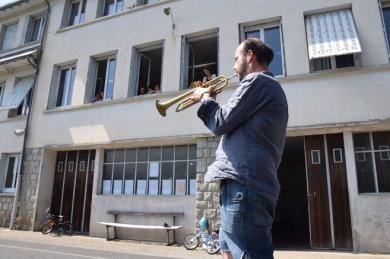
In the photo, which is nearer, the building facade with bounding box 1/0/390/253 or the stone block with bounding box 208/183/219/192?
the building facade with bounding box 1/0/390/253

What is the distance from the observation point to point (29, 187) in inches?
525

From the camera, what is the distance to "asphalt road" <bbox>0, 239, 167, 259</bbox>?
7574 mm

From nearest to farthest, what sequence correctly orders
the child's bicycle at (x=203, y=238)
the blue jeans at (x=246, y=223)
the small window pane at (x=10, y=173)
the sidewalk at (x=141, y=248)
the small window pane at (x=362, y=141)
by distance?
the blue jeans at (x=246, y=223) < the sidewalk at (x=141, y=248) < the small window pane at (x=362, y=141) < the child's bicycle at (x=203, y=238) < the small window pane at (x=10, y=173)

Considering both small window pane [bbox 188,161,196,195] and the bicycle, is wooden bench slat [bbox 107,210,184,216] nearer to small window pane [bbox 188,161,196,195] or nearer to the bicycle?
small window pane [bbox 188,161,196,195]

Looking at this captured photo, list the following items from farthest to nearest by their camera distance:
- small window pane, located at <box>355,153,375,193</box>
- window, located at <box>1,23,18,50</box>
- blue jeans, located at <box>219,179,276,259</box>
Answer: window, located at <box>1,23,18,50</box>, small window pane, located at <box>355,153,375,193</box>, blue jeans, located at <box>219,179,276,259</box>

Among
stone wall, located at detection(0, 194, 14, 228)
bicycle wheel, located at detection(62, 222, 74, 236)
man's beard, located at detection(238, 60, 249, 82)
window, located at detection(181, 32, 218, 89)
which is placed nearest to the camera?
man's beard, located at detection(238, 60, 249, 82)

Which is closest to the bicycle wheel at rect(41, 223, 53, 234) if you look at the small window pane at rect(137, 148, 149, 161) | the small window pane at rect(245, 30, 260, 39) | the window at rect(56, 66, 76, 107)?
the small window pane at rect(137, 148, 149, 161)

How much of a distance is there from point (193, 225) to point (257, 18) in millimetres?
6823

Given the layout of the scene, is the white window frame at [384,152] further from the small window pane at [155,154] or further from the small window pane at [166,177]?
the small window pane at [155,154]

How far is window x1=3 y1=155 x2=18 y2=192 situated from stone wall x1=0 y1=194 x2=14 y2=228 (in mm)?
521

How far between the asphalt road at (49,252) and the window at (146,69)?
583 cm

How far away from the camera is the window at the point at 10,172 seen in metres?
14.5

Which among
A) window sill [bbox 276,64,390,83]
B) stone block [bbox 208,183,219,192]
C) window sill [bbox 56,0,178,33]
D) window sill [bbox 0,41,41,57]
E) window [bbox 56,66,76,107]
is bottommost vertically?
stone block [bbox 208,183,219,192]

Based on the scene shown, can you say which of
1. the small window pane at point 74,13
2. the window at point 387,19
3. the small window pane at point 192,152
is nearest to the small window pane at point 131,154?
the small window pane at point 192,152
